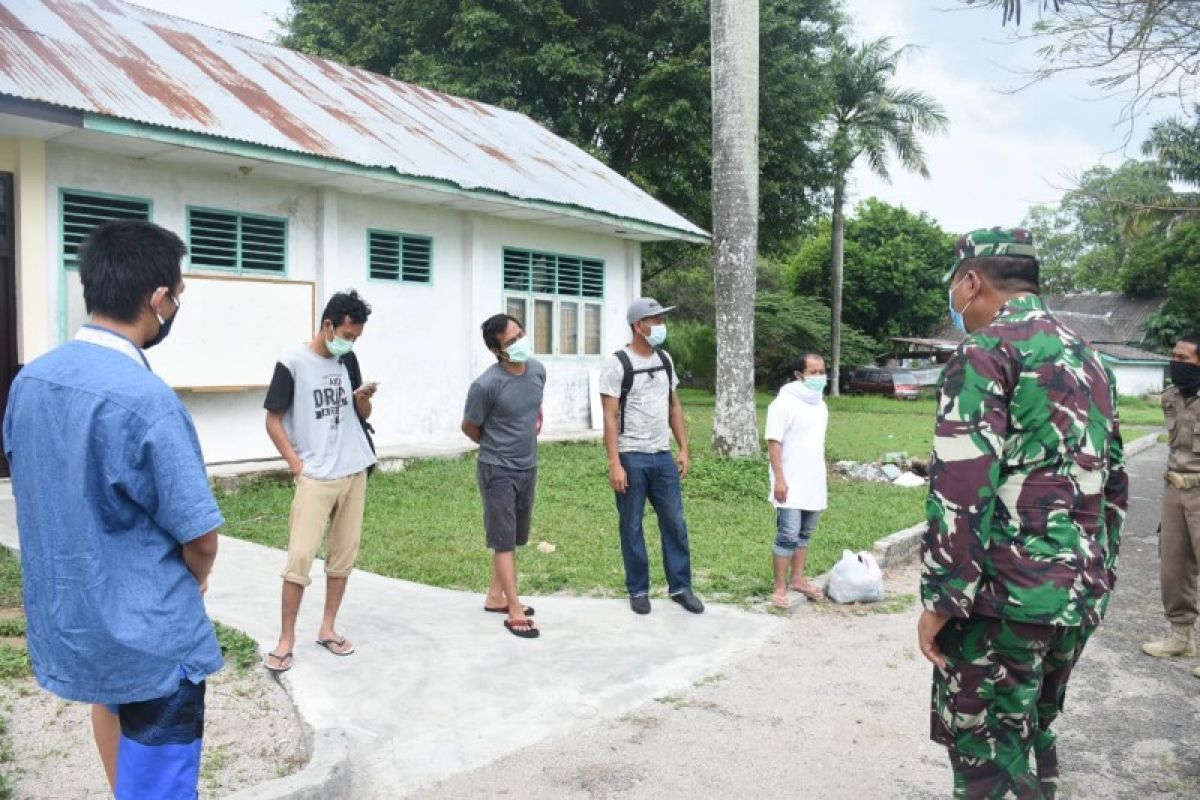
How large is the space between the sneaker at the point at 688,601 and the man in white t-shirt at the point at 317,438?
2.19m

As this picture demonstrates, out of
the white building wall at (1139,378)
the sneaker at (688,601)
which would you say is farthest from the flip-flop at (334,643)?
the white building wall at (1139,378)

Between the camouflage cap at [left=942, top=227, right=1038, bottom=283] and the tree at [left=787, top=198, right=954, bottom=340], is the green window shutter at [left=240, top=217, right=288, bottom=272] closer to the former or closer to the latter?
the camouflage cap at [left=942, top=227, right=1038, bottom=283]

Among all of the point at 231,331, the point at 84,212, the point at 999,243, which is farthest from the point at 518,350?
the point at 84,212

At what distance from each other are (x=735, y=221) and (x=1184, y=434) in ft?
Result: 22.8

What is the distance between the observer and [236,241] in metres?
10.7

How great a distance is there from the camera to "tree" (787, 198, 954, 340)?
3791 cm

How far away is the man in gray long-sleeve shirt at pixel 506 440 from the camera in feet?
17.8

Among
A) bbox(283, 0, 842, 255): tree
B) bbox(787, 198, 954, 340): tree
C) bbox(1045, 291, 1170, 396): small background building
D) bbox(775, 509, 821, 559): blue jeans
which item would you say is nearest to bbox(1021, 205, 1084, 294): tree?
bbox(1045, 291, 1170, 396): small background building

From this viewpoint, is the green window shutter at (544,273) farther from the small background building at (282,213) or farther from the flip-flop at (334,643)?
the flip-flop at (334,643)

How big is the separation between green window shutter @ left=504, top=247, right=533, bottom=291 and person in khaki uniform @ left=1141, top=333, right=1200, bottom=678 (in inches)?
383

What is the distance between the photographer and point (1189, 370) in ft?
18.0

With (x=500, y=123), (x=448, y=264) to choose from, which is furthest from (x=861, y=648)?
(x=500, y=123)

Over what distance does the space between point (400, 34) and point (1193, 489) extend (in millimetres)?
21667

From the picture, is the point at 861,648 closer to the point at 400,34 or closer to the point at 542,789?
the point at 542,789
